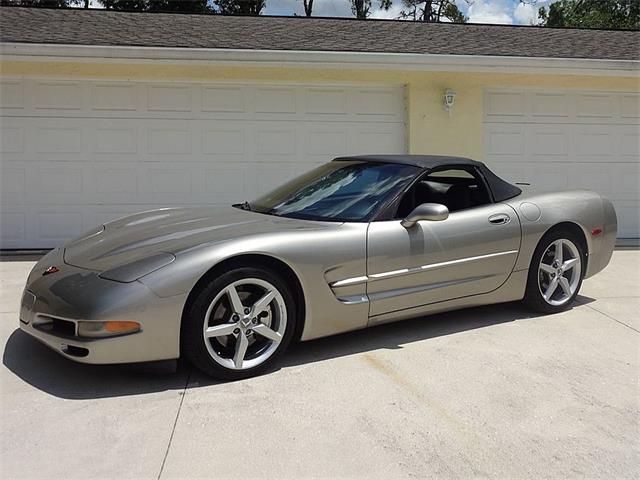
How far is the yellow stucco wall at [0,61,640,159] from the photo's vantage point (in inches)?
305

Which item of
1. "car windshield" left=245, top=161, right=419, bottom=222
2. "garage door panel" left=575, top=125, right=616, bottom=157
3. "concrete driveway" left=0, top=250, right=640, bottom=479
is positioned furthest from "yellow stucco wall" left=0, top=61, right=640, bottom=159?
"concrete driveway" left=0, top=250, right=640, bottom=479

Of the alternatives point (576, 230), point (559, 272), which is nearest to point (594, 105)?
point (576, 230)

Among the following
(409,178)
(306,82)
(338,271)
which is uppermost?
(306,82)

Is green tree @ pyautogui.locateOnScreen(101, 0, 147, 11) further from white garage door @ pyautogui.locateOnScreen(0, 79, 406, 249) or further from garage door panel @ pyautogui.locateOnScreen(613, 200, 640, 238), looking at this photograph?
garage door panel @ pyautogui.locateOnScreen(613, 200, 640, 238)

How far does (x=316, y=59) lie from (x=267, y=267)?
4.81 metres

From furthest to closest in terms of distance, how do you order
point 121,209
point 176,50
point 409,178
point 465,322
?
point 121,209 < point 176,50 < point 465,322 < point 409,178

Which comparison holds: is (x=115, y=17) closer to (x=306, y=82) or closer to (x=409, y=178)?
(x=306, y=82)

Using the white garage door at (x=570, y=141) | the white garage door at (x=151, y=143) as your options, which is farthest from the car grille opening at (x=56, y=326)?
the white garage door at (x=570, y=141)

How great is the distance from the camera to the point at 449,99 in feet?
27.1

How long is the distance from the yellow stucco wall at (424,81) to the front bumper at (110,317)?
202 inches

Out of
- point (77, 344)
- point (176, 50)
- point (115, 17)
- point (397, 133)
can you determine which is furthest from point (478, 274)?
point (115, 17)

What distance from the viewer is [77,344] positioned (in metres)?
3.13

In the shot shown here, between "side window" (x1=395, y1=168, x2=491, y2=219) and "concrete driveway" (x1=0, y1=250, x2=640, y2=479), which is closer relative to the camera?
"concrete driveway" (x1=0, y1=250, x2=640, y2=479)

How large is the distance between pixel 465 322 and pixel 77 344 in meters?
2.87
